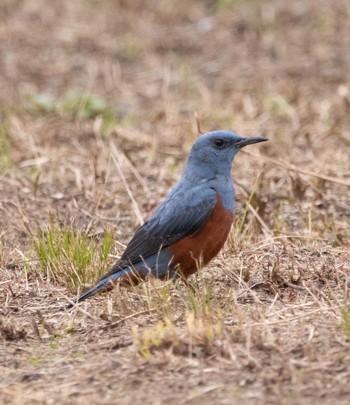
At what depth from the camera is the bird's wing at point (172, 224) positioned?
5926 mm

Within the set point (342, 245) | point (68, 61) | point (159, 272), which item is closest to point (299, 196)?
point (342, 245)

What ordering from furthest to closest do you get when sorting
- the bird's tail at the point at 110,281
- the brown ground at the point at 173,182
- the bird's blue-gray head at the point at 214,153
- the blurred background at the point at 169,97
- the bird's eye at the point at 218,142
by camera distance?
the blurred background at the point at 169,97 < the bird's eye at the point at 218,142 < the bird's blue-gray head at the point at 214,153 < the bird's tail at the point at 110,281 < the brown ground at the point at 173,182

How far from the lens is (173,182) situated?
8.38 meters

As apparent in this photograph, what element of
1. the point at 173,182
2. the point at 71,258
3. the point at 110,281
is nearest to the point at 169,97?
the point at 173,182

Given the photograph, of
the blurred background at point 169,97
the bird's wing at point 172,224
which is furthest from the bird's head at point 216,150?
the blurred background at point 169,97

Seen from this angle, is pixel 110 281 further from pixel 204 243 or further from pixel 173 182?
pixel 173 182

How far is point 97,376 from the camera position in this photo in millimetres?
4504

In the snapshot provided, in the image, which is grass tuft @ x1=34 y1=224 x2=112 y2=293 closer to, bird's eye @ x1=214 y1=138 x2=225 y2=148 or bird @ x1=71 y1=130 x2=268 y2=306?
bird @ x1=71 y1=130 x2=268 y2=306

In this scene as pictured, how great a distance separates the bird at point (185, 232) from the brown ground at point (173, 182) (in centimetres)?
14

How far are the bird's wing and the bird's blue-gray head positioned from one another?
0.21 m

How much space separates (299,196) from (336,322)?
2935 millimetres

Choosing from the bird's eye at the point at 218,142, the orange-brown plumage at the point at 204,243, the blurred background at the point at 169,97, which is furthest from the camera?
the blurred background at the point at 169,97

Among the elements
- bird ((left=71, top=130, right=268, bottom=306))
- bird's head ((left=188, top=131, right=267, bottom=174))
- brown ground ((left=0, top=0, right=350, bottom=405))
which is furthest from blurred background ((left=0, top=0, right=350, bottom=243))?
bird ((left=71, top=130, right=268, bottom=306))

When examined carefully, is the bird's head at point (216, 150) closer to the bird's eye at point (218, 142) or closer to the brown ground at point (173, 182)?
the bird's eye at point (218, 142)
